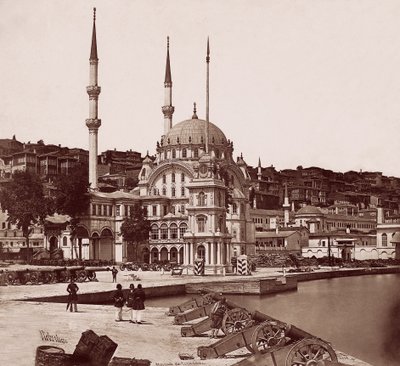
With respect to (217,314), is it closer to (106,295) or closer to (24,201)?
(106,295)

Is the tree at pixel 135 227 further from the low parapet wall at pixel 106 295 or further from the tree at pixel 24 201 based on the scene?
the low parapet wall at pixel 106 295

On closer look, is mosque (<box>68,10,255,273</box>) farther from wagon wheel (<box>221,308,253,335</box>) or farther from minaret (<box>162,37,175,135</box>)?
wagon wheel (<box>221,308,253,335</box>)

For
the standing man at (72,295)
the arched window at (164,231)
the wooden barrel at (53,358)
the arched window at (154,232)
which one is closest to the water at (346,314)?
the standing man at (72,295)

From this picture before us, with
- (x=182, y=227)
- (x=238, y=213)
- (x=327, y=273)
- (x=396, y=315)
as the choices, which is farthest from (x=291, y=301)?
(x=238, y=213)

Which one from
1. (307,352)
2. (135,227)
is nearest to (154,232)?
(135,227)

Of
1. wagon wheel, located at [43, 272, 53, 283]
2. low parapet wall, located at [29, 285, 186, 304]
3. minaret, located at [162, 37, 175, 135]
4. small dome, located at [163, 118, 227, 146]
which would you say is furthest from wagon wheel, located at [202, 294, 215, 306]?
minaret, located at [162, 37, 175, 135]

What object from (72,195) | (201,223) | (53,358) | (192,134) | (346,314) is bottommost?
(346,314)
